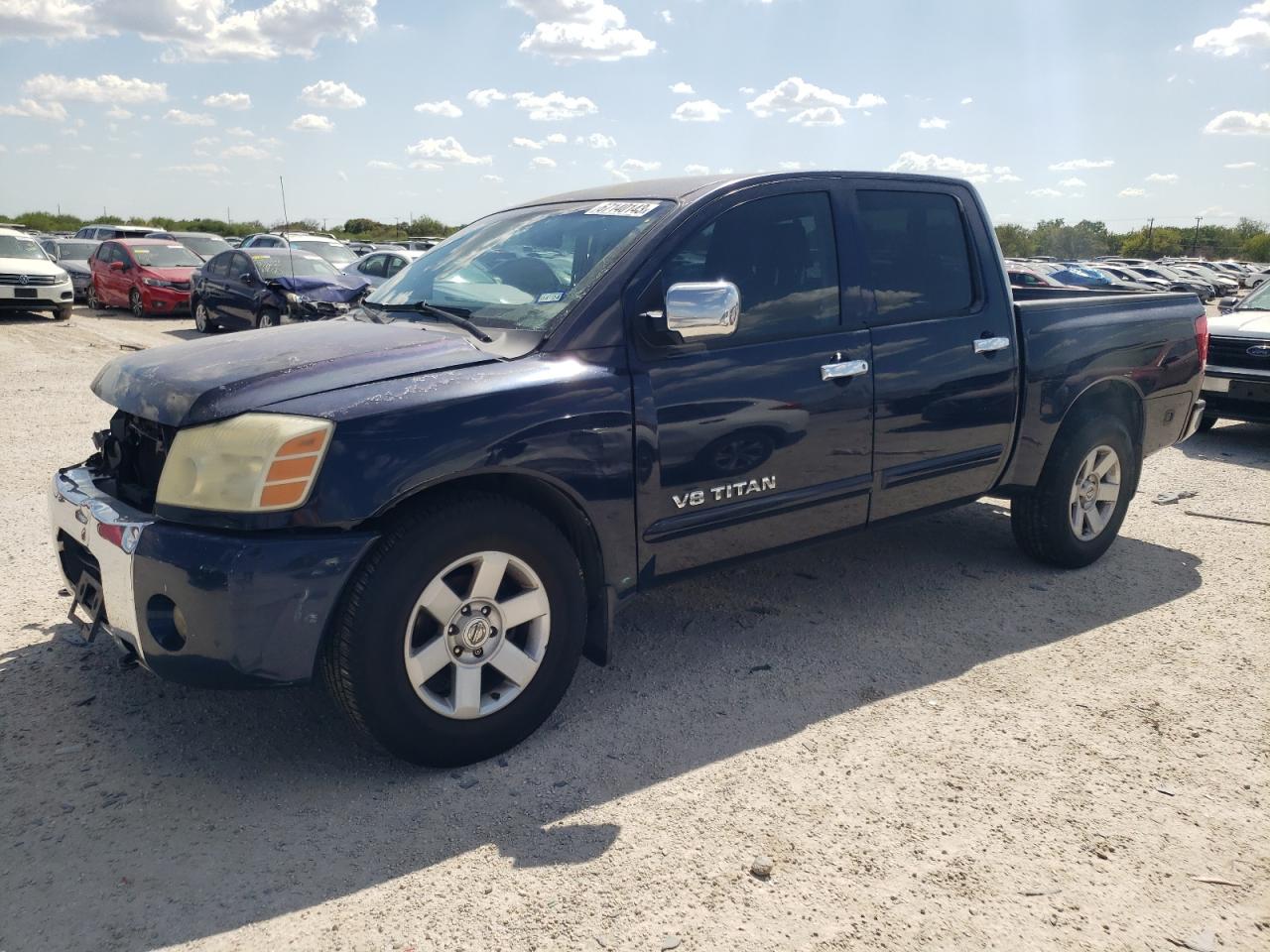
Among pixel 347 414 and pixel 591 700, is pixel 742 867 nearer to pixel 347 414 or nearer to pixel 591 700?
pixel 591 700

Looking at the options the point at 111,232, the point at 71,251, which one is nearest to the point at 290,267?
the point at 71,251

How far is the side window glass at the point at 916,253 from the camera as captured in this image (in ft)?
14.0

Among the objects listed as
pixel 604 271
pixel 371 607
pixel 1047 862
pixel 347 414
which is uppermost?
pixel 604 271

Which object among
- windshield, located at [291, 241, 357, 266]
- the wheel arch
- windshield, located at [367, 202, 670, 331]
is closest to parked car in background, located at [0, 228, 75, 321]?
windshield, located at [291, 241, 357, 266]

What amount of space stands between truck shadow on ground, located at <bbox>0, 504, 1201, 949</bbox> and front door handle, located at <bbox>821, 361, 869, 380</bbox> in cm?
113

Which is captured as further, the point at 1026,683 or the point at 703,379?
the point at 1026,683

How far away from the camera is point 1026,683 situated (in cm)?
394

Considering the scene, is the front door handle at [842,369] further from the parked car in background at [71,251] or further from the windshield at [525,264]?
the parked car in background at [71,251]

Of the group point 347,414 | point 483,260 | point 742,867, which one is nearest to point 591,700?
point 742,867

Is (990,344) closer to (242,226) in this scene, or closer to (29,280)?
(29,280)

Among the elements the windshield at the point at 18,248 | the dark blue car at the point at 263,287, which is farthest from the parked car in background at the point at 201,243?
the dark blue car at the point at 263,287

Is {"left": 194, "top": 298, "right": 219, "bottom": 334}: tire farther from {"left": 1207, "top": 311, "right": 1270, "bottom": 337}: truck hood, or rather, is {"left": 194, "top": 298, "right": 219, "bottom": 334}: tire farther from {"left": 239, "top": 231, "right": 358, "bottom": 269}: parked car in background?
{"left": 1207, "top": 311, "right": 1270, "bottom": 337}: truck hood

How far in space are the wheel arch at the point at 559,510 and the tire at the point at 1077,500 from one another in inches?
98.7

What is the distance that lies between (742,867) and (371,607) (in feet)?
4.06
